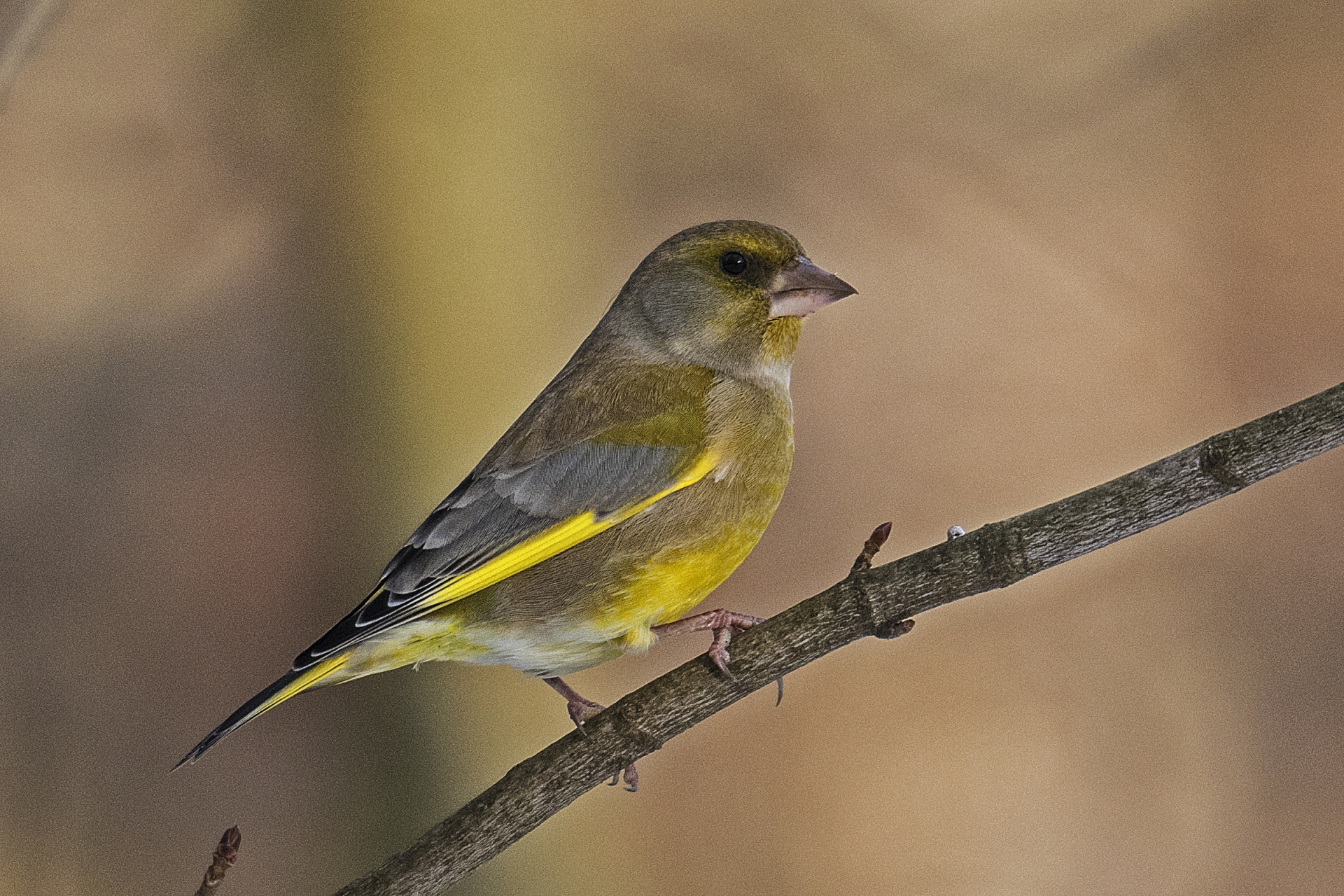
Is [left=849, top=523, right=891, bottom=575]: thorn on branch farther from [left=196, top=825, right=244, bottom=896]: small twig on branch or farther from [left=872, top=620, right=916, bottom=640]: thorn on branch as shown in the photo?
[left=196, top=825, right=244, bottom=896]: small twig on branch

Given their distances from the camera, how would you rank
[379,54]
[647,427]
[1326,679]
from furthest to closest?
[379,54] → [1326,679] → [647,427]

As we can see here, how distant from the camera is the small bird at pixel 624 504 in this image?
136 cm

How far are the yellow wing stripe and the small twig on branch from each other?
33 centimetres

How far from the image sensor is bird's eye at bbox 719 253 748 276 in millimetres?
1515

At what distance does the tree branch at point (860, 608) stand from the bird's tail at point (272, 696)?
18cm

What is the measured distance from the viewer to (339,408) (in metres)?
2.17

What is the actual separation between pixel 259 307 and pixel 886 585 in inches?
55.6

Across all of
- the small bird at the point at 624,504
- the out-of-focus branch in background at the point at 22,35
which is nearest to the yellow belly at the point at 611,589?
the small bird at the point at 624,504

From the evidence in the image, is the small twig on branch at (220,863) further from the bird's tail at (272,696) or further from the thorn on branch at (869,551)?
the thorn on branch at (869,551)

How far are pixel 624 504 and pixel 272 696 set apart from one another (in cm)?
40

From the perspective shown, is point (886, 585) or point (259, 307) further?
point (259, 307)

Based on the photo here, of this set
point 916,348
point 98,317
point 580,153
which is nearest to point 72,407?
point 98,317

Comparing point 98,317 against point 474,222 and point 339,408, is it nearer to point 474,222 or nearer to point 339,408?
point 339,408

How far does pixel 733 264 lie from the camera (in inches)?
60.0
